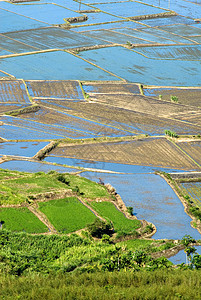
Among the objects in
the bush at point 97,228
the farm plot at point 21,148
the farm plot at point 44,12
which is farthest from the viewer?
the farm plot at point 44,12

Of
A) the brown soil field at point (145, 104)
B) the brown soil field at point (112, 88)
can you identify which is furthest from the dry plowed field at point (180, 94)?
the brown soil field at point (112, 88)

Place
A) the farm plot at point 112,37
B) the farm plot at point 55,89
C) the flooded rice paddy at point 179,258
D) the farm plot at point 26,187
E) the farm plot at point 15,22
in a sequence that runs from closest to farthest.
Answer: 1. the flooded rice paddy at point 179,258
2. the farm plot at point 26,187
3. the farm plot at point 55,89
4. the farm plot at point 112,37
5. the farm plot at point 15,22

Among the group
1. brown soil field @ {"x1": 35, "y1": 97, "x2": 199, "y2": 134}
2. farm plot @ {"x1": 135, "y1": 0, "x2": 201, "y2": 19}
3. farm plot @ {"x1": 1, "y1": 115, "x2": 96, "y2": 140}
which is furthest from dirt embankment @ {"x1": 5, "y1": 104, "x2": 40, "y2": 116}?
farm plot @ {"x1": 135, "y1": 0, "x2": 201, "y2": 19}

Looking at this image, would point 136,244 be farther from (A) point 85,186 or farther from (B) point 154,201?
(A) point 85,186

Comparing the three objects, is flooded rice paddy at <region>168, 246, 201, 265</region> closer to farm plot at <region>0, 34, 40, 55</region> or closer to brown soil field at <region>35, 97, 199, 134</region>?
brown soil field at <region>35, 97, 199, 134</region>

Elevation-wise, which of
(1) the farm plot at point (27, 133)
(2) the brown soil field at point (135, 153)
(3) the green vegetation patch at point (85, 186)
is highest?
(3) the green vegetation patch at point (85, 186)

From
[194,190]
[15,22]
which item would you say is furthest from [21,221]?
[15,22]

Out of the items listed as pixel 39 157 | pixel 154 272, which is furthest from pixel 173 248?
pixel 39 157

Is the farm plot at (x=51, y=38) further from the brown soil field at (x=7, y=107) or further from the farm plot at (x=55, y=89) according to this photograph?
the brown soil field at (x=7, y=107)

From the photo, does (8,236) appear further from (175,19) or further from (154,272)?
(175,19)
